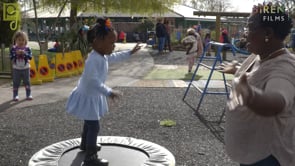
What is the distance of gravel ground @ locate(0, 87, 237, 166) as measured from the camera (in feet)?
14.5

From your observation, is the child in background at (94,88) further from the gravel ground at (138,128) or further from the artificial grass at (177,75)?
the artificial grass at (177,75)

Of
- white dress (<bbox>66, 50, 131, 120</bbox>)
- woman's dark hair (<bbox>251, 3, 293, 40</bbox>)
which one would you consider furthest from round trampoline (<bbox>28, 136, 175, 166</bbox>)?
woman's dark hair (<bbox>251, 3, 293, 40</bbox>)

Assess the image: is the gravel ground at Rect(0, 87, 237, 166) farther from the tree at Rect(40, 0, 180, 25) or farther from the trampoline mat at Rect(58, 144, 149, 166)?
the tree at Rect(40, 0, 180, 25)

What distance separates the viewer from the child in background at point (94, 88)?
11.4ft

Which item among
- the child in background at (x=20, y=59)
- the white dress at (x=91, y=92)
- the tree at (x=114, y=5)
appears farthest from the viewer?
the tree at (x=114, y=5)

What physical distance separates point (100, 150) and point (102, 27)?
4.56 feet

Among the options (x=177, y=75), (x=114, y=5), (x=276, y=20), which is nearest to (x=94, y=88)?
(x=276, y=20)

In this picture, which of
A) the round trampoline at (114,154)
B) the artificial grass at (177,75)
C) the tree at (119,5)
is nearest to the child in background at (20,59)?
the round trampoline at (114,154)

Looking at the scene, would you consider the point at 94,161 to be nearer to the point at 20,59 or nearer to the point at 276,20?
the point at 276,20

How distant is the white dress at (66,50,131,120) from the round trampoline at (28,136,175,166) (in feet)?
1.78

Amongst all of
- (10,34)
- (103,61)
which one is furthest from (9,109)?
(10,34)

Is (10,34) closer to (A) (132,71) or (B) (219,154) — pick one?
(A) (132,71)

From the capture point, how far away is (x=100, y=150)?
4.13 meters

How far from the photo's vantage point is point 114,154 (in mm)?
4047
